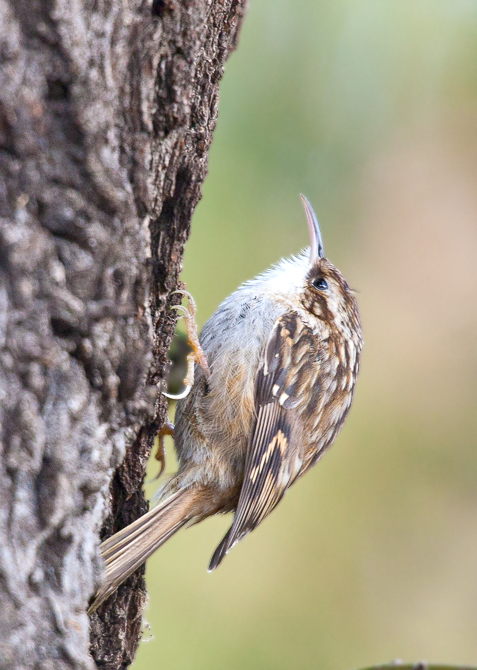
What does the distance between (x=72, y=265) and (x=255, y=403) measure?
1056mm

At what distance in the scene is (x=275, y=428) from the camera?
219 centimetres

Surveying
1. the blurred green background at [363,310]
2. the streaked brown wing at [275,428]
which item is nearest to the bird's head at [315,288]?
the streaked brown wing at [275,428]

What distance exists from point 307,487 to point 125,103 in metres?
2.76

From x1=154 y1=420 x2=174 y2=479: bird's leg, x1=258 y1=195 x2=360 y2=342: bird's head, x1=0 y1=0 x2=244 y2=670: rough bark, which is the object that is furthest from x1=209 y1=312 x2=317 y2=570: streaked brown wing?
x1=0 y1=0 x2=244 y2=670: rough bark

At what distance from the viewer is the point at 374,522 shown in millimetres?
3709

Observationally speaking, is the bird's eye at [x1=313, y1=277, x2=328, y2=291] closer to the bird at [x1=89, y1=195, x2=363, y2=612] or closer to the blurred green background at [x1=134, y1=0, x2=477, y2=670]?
the bird at [x1=89, y1=195, x2=363, y2=612]

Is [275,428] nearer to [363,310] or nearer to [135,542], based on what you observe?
[135,542]

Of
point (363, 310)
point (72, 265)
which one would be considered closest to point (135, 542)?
point (72, 265)

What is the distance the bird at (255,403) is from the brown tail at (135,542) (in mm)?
10

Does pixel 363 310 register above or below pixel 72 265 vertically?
below

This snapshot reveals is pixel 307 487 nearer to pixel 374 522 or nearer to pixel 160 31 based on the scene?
pixel 374 522

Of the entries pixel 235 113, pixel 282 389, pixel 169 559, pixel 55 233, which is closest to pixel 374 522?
pixel 169 559

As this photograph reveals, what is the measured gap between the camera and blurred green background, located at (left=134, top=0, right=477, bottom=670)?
3.38 meters

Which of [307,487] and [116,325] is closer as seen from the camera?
[116,325]
